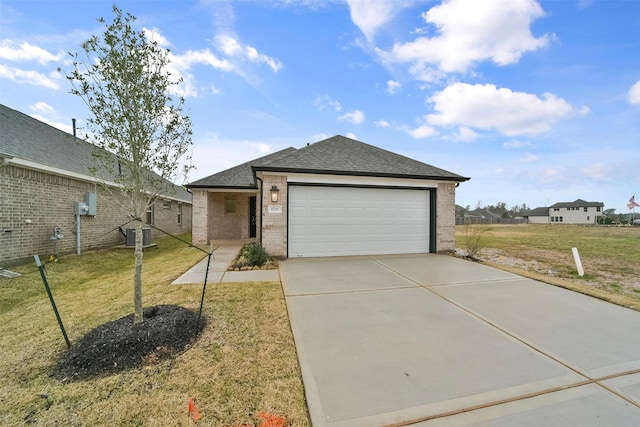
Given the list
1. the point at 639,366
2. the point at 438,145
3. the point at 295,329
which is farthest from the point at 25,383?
the point at 438,145

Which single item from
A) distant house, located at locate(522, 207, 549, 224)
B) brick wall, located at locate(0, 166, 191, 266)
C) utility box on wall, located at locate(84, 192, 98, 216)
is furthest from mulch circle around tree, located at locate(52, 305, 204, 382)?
distant house, located at locate(522, 207, 549, 224)

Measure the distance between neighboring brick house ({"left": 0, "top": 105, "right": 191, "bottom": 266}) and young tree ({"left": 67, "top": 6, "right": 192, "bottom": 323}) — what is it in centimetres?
267


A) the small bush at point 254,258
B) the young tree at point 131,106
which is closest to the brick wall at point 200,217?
the small bush at point 254,258

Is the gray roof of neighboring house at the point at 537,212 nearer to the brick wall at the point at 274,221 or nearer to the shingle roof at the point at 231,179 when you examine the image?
the shingle roof at the point at 231,179

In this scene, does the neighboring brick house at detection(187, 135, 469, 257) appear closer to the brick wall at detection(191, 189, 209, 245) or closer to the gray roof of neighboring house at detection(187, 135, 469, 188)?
the gray roof of neighboring house at detection(187, 135, 469, 188)

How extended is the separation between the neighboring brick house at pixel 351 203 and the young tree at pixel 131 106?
413cm

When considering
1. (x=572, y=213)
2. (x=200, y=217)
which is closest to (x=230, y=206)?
(x=200, y=217)

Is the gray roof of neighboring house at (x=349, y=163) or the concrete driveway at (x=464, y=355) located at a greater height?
the gray roof of neighboring house at (x=349, y=163)

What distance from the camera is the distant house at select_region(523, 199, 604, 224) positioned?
53.2 m

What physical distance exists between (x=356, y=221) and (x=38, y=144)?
10628 mm

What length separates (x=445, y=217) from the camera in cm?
887

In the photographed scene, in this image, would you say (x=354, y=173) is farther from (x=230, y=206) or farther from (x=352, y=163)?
(x=230, y=206)

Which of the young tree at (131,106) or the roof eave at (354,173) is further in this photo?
the roof eave at (354,173)

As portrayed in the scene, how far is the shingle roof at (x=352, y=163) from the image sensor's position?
772 cm
